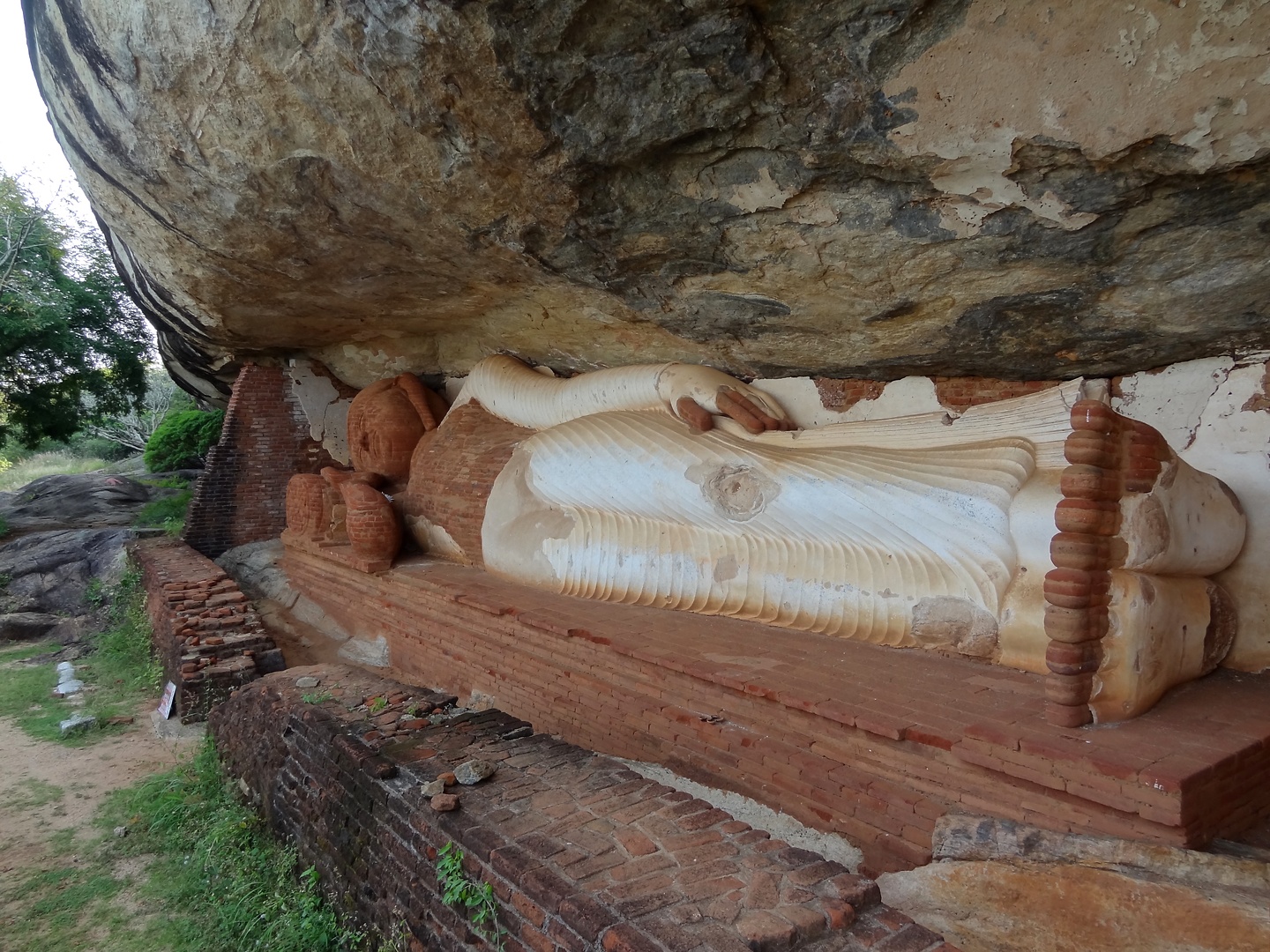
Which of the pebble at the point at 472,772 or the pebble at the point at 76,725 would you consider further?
the pebble at the point at 76,725

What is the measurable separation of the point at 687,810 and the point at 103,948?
7.39ft

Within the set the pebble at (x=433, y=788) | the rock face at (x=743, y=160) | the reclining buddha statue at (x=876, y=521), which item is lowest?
the pebble at (x=433, y=788)

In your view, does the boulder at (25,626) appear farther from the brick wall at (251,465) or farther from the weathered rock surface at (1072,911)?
the weathered rock surface at (1072,911)

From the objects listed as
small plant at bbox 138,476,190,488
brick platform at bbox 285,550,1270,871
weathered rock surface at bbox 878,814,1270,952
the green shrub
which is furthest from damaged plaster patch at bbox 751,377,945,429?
the green shrub

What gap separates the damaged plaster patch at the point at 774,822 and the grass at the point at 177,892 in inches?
53.5

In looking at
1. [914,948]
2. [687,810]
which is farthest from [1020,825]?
[687,810]

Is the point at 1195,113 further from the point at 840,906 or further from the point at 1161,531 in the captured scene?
the point at 840,906

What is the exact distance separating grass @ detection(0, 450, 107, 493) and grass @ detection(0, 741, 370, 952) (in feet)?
77.8

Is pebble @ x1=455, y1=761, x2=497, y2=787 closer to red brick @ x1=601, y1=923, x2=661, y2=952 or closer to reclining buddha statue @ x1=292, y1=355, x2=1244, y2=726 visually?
red brick @ x1=601, y1=923, x2=661, y2=952

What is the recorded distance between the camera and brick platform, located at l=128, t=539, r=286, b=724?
514 cm

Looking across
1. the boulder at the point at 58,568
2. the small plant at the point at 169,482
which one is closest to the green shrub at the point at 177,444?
the small plant at the point at 169,482

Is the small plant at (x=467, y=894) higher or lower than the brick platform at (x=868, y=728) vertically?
lower

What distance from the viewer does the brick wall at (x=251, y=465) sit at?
839 centimetres

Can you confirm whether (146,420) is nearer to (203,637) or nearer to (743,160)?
(203,637)
